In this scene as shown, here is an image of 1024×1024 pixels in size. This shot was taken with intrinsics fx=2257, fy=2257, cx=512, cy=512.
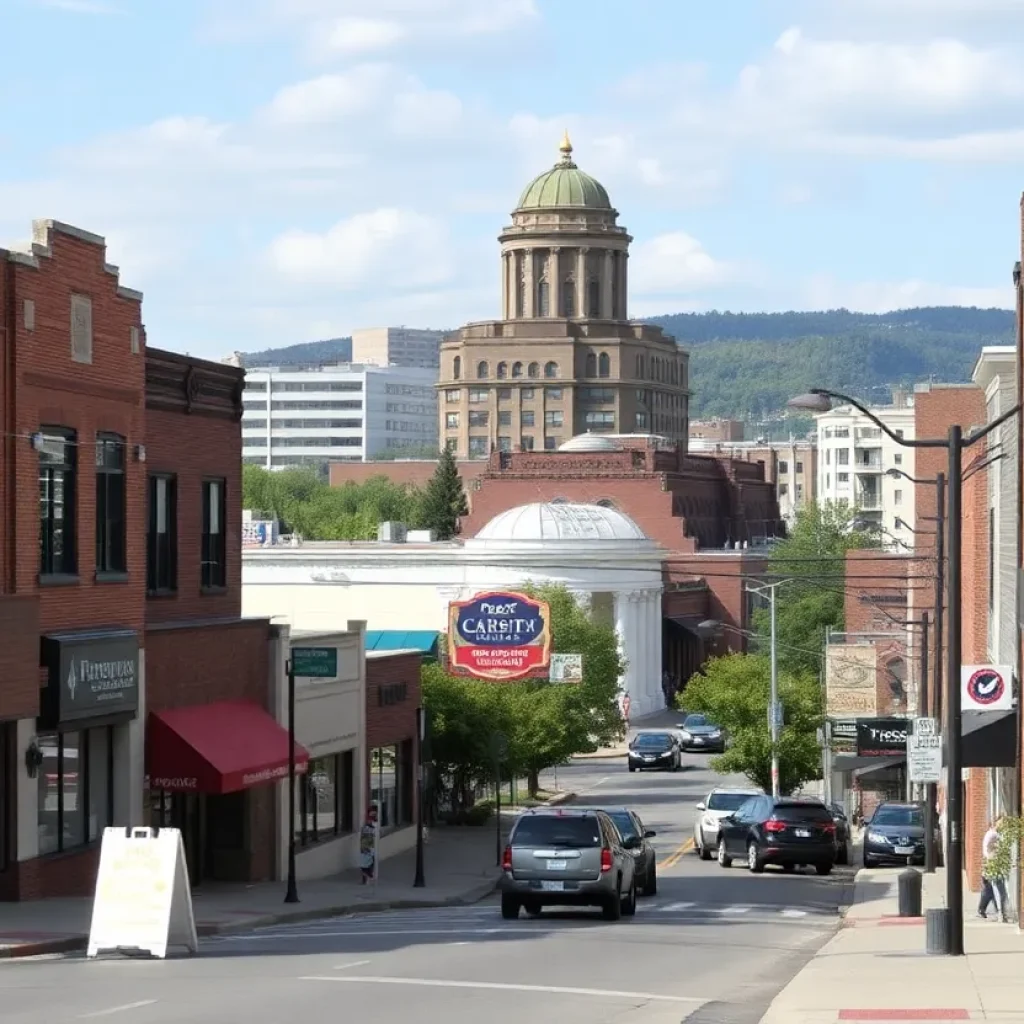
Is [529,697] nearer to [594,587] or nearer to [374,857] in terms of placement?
[374,857]

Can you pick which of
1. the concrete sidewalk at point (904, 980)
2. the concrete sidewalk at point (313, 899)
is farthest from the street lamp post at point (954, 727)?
the concrete sidewalk at point (313, 899)

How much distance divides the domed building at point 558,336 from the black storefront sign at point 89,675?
15615 cm

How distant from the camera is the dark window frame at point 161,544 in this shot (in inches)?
1469

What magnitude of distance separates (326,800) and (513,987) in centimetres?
2278

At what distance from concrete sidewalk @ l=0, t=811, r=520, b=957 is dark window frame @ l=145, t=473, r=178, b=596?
5.08 meters

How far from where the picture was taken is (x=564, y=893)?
1206 inches

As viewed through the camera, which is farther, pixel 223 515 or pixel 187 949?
pixel 223 515

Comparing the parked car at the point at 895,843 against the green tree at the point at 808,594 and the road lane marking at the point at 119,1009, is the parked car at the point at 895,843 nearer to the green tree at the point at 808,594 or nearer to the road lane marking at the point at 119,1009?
the road lane marking at the point at 119,1009

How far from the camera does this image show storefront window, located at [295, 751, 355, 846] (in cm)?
4128

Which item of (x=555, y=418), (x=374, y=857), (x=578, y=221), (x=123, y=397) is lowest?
(x=374, y=857)

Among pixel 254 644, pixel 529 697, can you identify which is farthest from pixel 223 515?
pixel 529 697

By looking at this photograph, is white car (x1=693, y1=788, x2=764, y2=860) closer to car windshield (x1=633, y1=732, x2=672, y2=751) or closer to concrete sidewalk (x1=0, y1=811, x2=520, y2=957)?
concrete sidewalk (x1=0, y1=811, x2=520, y2=957)

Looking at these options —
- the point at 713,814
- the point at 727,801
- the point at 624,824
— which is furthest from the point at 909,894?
the point at 727,801

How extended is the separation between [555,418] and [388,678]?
497 ft
